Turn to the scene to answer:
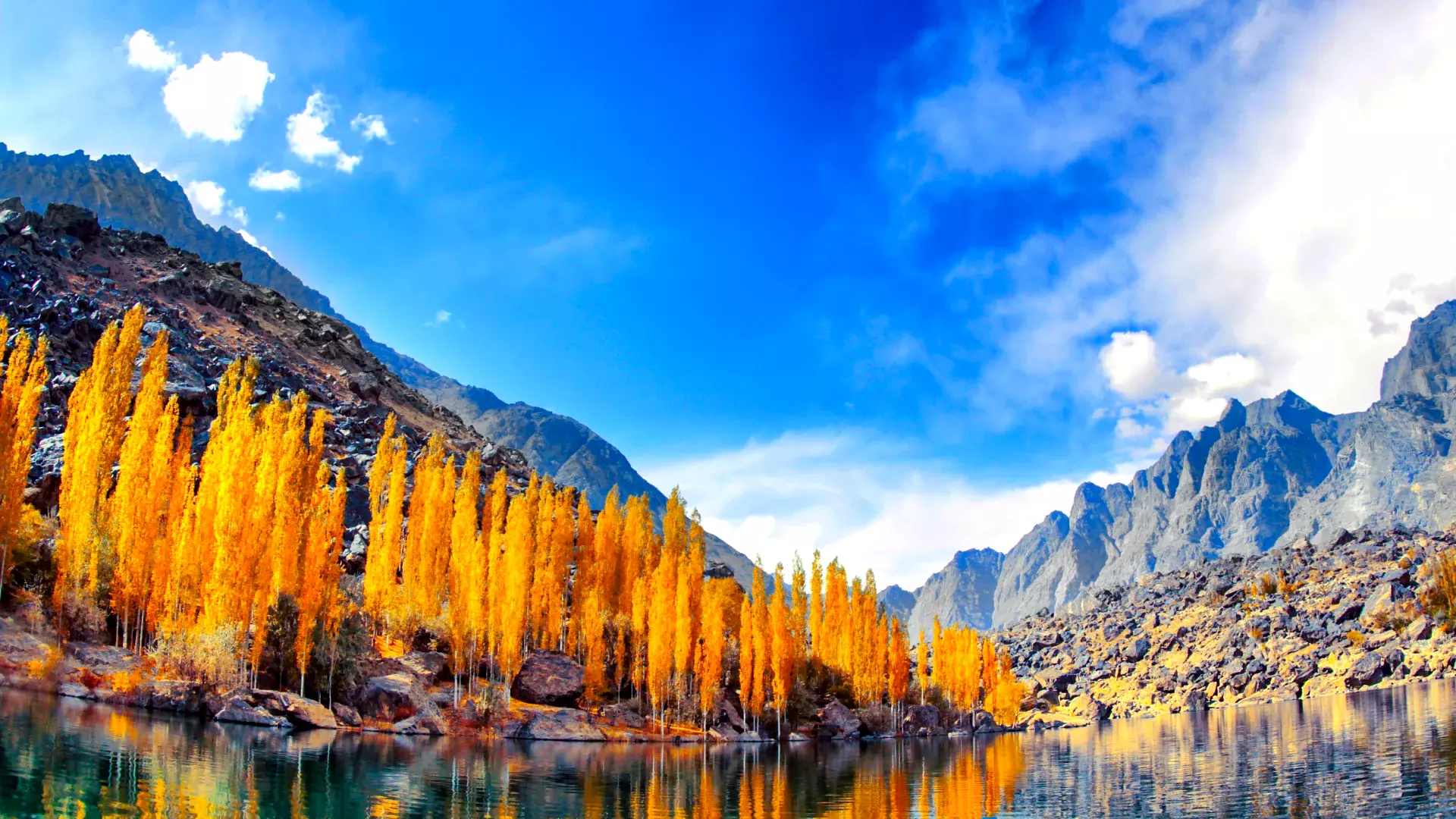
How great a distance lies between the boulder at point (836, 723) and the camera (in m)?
83.0

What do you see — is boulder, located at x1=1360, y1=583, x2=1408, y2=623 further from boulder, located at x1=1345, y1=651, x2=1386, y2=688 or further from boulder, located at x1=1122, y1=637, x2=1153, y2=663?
boulder, located at x1=1122, y1=637, x2=1153, y2=663

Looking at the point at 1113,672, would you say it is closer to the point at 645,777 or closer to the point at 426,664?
the point at 426,664

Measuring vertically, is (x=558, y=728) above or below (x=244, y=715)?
below

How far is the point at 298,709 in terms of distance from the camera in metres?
47.1

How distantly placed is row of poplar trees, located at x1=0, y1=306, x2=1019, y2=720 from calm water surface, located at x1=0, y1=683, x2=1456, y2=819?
10.6 metres

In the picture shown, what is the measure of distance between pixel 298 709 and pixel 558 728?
65.9ft

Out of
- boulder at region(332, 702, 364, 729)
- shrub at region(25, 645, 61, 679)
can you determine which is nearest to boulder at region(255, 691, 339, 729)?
boulder at region(332, 702, 364, 729)

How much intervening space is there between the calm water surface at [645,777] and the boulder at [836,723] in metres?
26.3

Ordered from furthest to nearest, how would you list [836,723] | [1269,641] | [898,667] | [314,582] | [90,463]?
[1269,641], [898,667], [836,723], [314,582], [90,463]

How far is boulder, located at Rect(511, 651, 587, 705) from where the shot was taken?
218 ft

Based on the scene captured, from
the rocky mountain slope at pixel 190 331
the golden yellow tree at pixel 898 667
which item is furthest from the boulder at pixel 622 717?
the rocky mountain slope at pixel 190 331

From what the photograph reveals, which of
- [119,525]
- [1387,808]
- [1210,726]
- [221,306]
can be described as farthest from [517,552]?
[221,306]

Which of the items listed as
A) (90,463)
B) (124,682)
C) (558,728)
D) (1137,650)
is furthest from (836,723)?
(1137,650)

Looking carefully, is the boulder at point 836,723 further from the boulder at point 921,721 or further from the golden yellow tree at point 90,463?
the golden yellow tree at point 90,463
